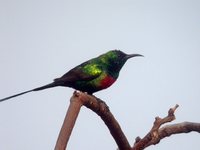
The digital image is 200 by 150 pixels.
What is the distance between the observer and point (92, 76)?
6.13 m

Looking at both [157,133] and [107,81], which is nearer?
[157,133]

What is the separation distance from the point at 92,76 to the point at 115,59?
2.28ft

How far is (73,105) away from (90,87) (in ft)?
8.63

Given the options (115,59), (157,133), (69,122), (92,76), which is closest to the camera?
(69,122)

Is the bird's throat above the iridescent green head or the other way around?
the other way around

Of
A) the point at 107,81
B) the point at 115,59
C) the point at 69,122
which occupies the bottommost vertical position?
the point at 69,122

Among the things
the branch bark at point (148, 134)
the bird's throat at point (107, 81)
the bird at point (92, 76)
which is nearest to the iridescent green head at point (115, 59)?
the bird at point (92, 76)

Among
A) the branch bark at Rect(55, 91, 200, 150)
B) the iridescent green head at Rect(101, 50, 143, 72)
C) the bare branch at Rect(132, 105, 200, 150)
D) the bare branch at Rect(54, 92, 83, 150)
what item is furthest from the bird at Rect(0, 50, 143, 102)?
the bare branch at Rect(54, 92, 83, 150)

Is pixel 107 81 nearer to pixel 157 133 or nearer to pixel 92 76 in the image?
pixel 92 76

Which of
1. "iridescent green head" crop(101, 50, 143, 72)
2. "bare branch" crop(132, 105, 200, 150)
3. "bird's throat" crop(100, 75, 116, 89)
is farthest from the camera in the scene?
"iridescent green head" crop(101, 50, 143, 72)

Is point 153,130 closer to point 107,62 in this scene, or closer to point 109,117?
point 109,117

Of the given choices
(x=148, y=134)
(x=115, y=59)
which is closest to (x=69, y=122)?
(x=148, y=134)

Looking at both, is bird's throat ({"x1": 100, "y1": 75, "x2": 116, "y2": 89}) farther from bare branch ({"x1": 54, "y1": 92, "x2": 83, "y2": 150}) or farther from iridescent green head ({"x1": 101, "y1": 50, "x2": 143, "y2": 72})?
bare branch ({"x1": 54, "y1": 92, "x2": 83, "y2": 150})

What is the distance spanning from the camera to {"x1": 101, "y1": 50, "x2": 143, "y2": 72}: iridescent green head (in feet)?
21.5
